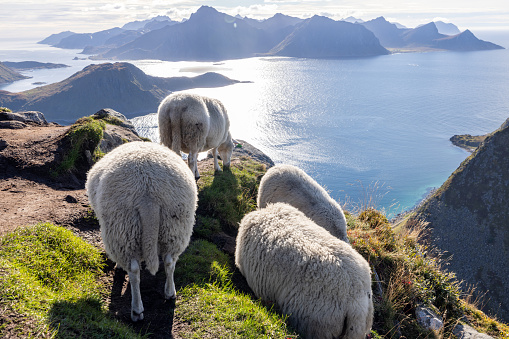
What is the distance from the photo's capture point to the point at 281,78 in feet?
600

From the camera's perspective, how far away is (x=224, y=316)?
14.4 feet

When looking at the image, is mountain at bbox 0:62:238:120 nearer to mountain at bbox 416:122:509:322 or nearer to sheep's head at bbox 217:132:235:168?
mountain at bbox 416:122:509:322

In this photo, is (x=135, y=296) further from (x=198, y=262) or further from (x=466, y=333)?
(x=466, y=333)

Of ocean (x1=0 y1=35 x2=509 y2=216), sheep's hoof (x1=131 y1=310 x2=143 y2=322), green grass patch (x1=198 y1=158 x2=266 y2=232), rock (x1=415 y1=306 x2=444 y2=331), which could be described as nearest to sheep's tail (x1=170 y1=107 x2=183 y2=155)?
green grass patch (x1=198 y1=158 x2=266 y2=232)

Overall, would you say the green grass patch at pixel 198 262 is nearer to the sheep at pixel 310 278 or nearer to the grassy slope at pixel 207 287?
the grassy slope at pixel 207 287

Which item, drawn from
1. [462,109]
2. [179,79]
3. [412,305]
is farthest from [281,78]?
[412,305]

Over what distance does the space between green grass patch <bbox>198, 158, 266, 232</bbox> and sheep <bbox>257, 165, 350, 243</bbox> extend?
31.6 inches

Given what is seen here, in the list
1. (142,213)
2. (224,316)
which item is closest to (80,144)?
(142,213)

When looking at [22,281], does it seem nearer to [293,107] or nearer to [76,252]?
[76,252]

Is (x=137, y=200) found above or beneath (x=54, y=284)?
above

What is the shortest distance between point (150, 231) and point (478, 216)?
99.1 m

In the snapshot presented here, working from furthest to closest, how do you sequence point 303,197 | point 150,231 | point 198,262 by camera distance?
point 303,197 → point 198,262 → point 150,231

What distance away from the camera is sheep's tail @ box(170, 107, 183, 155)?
900 cm

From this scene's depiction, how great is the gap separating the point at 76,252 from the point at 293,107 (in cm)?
12335
